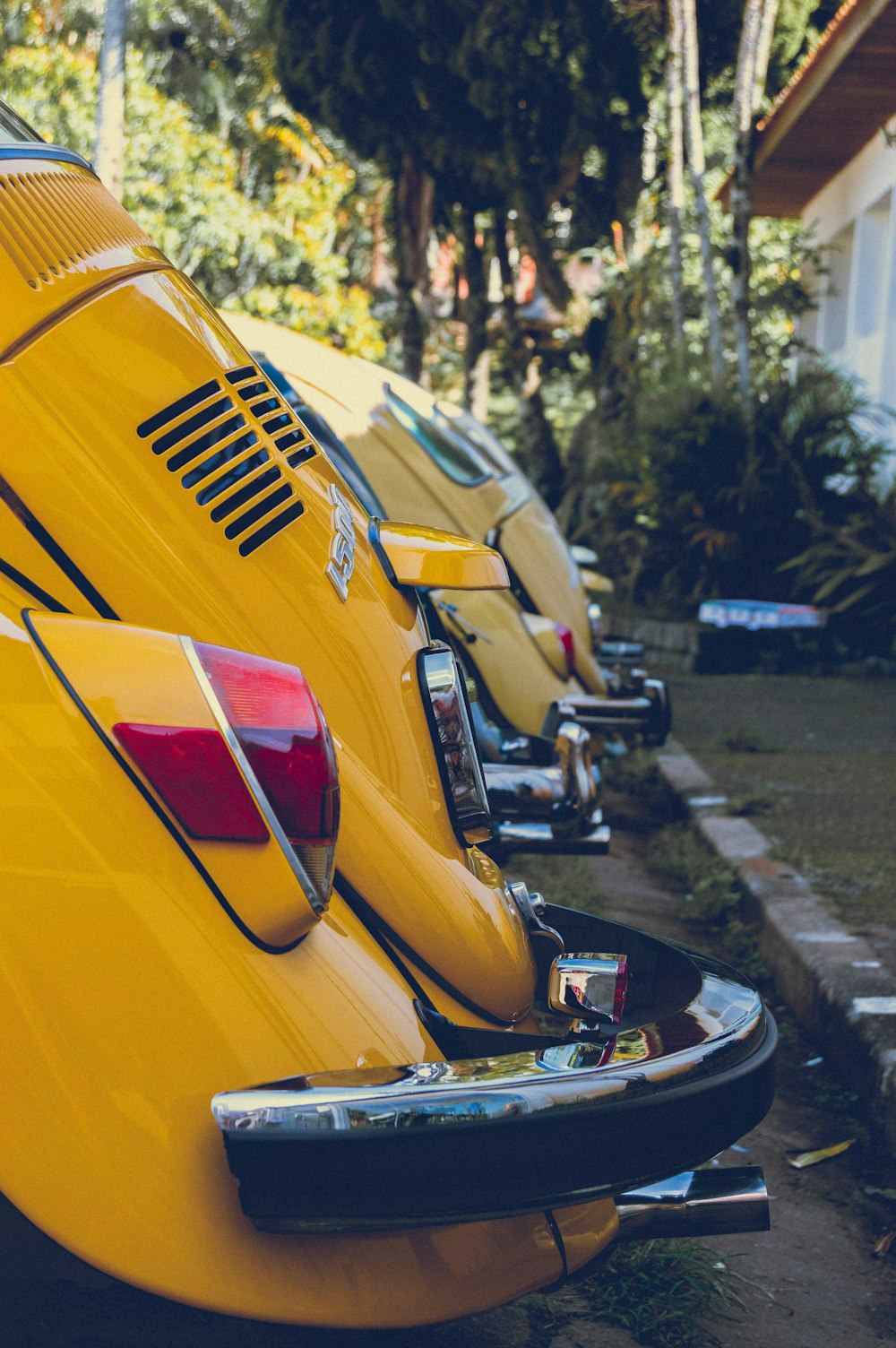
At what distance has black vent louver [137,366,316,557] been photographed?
178 centimetres

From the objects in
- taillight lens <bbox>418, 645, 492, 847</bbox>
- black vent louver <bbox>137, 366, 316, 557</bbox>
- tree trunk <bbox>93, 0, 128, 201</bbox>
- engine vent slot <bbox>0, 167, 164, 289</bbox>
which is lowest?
taillight lens <bbox>418, 645, 492, 847</bbox>

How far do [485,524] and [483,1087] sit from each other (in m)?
4.09

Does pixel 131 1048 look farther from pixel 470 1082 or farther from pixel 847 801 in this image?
pixel 847 801

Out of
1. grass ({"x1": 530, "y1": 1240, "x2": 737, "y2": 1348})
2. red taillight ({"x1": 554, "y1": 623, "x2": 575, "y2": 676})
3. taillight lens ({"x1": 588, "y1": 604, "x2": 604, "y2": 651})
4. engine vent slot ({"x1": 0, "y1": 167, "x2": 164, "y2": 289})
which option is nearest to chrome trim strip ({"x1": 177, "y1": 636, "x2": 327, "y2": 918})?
A: engine vent slot ({"x1": 0, "y1": 167, "x2": 164, "y2": 289})

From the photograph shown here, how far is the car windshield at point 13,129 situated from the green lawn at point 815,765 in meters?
2.91

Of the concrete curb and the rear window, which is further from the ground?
the rear window

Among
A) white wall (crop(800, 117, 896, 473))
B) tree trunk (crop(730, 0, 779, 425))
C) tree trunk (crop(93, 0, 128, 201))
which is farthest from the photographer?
white wall (crop(800, 117, 896, 473))

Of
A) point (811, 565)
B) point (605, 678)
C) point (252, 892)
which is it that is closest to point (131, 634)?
point (252, 892)

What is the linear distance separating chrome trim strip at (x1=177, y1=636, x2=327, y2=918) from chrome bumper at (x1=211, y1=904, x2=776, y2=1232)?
8.4 inches

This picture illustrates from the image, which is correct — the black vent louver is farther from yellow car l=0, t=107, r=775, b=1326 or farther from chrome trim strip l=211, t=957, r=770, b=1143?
chrome trim strip l=211, t=957, r=770, b=1143

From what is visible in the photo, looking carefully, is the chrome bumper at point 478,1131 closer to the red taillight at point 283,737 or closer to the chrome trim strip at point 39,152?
the red taillight at point 283,737

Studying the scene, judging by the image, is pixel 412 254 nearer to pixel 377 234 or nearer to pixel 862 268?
pixel 862 268

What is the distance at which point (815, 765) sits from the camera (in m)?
6.63

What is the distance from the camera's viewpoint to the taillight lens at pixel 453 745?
83.7 inches
